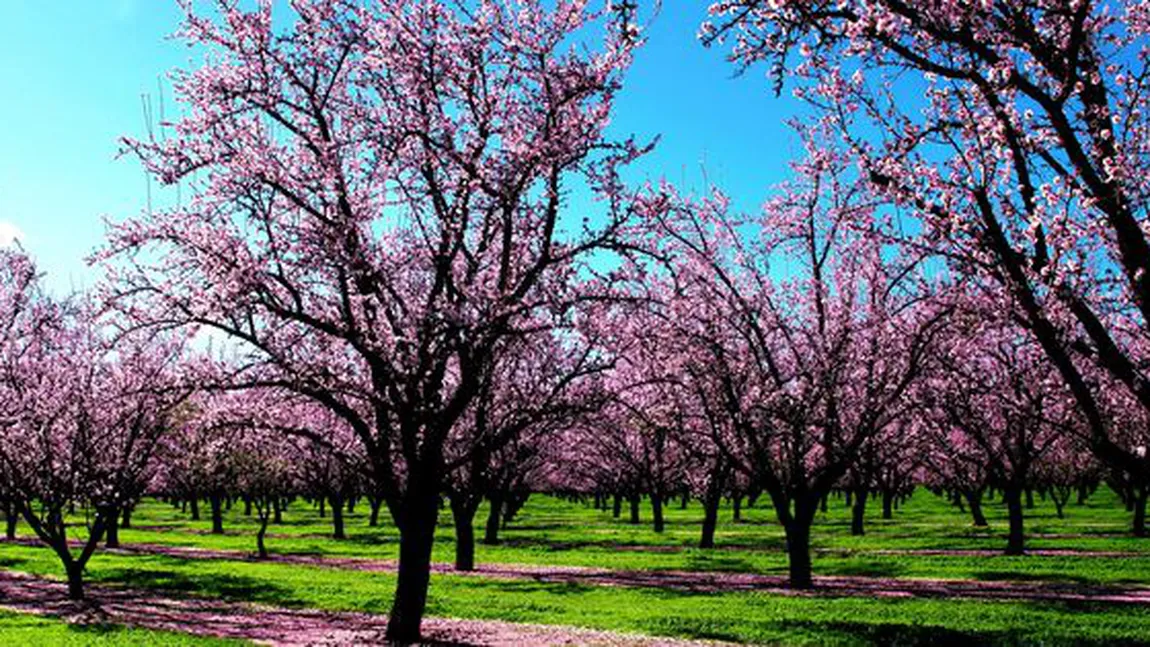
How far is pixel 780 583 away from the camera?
29.2 metres

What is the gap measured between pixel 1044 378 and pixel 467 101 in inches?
757

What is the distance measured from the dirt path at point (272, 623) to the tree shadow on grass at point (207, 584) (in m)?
1.00

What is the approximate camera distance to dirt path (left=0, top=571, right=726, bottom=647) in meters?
18.8

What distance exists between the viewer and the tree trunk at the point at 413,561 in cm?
1830

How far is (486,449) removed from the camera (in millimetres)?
18469

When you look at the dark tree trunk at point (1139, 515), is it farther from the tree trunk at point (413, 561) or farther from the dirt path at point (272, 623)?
the tree trunk at point (413, 561)

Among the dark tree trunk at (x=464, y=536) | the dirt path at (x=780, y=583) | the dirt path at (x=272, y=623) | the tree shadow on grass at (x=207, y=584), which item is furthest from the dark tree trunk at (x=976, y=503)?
the dirt path at (x=272, y=623)

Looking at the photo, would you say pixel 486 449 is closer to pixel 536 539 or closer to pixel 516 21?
pixel 516 21

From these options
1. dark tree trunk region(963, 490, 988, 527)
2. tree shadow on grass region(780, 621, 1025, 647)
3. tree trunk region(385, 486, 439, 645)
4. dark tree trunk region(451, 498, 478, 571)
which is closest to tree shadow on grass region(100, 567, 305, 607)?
dark tree trunk region(451, 498, 478, 571)

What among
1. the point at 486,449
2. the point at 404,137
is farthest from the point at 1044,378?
the point at 404,137

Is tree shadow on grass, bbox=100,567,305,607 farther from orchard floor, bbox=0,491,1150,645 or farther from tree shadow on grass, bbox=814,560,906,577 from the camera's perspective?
tree shadow on grass, bbox=814,560,906,577

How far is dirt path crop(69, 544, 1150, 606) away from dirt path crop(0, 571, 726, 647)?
29.0 ft

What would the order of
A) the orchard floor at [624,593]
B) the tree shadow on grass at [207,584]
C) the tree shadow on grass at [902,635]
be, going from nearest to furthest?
the tree shadow on grass at [902,635] → the orchard floor at [624,593] → the tree shadow on grass at [207,584]

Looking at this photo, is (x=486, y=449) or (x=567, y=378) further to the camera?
(x=567, y=378)
